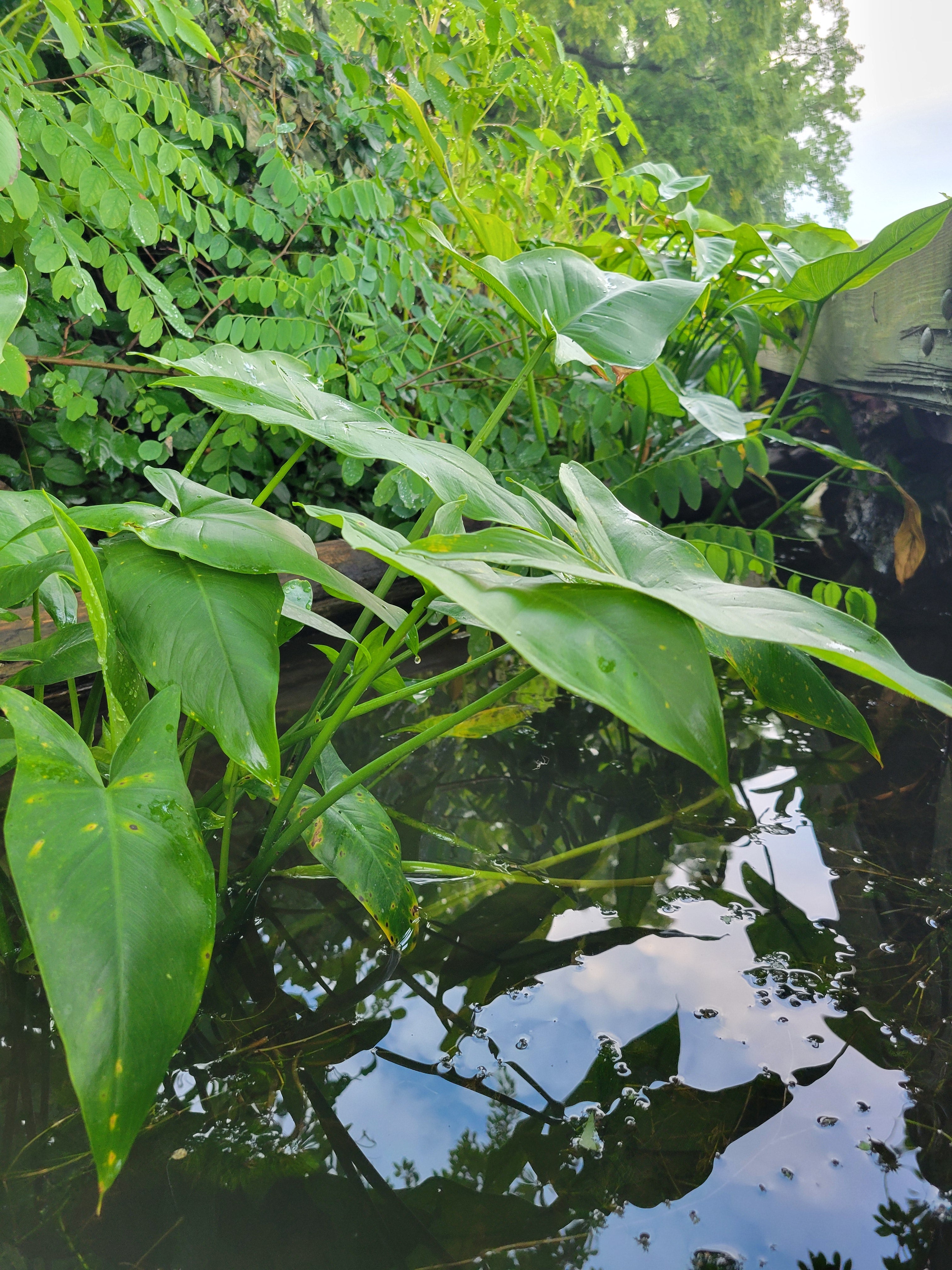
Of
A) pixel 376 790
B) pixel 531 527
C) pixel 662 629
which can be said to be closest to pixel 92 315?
pixel 376 790

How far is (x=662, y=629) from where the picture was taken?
14.4 inches

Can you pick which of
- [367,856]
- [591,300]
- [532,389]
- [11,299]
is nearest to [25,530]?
[11,299]

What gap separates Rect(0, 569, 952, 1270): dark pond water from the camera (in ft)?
1.58

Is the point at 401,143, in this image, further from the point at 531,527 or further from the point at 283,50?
the point at 531,527

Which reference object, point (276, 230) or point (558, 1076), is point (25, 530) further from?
point (276, 230)

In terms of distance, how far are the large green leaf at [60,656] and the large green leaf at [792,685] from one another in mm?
458

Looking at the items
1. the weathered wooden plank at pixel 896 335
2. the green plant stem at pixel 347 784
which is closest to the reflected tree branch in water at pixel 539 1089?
the green plant stem at pixel 347 784

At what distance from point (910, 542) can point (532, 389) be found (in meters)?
1.02

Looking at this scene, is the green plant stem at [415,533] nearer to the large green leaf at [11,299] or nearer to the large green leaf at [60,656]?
the large green leaf at [60,656]

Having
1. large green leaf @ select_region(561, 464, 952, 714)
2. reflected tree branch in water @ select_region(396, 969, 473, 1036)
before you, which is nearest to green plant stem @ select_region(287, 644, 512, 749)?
large green leaf @ select_region(561, 464, 952, 714)

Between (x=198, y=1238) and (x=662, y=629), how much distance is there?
0.46 m

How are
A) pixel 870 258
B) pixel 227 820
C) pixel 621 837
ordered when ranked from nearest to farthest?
pixel 227 820 → pixel 621 837 → pixel 870 258

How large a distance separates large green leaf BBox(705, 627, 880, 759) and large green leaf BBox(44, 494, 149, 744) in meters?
0.40

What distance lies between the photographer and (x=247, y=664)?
0.47 meters
